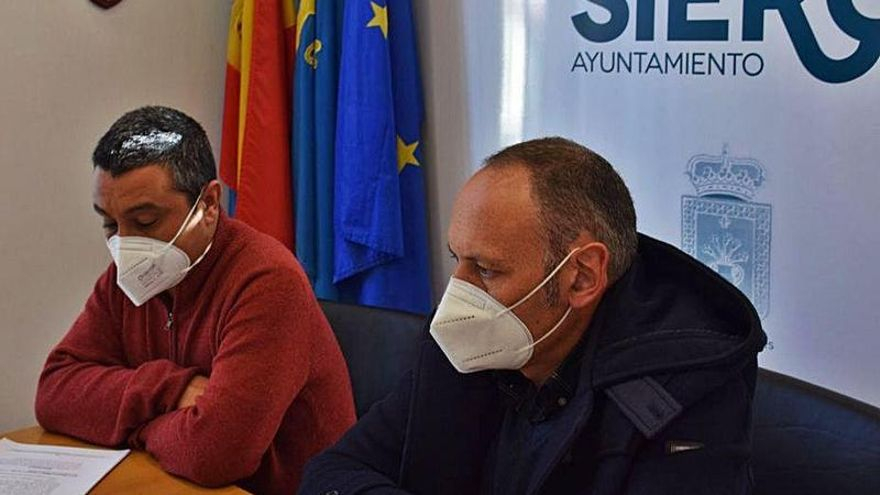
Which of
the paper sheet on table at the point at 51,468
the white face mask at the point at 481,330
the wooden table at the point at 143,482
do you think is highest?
the white face mask at the point at 481,330

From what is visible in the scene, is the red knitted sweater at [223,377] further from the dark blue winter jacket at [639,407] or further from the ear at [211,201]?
the dark blue winter jacket at [639,407]

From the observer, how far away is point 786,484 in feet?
5.43

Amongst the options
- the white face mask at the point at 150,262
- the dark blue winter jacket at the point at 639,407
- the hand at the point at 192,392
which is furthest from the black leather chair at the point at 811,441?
the white face mask at the point at 150,262

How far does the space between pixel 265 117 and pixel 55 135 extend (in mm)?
547

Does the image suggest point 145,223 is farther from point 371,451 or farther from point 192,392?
point 371,451

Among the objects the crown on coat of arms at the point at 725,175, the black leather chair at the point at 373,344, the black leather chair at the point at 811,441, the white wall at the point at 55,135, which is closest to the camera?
the black leather chair at the point at 811,441

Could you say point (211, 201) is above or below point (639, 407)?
above

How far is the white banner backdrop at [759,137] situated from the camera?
2.32 m

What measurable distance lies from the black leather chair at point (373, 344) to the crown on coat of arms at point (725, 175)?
2.41 feet

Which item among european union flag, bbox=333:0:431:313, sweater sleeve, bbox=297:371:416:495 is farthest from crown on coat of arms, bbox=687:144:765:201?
sweater sleeve, bbox=297:371:416:495

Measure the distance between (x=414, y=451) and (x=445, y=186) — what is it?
1.57 metres

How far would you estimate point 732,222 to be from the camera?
99.3 inches

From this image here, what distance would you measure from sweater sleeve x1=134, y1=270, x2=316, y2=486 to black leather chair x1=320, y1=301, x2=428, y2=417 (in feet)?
0.63

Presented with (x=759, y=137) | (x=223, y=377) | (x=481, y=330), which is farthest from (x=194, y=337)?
(x=759, y=137)
